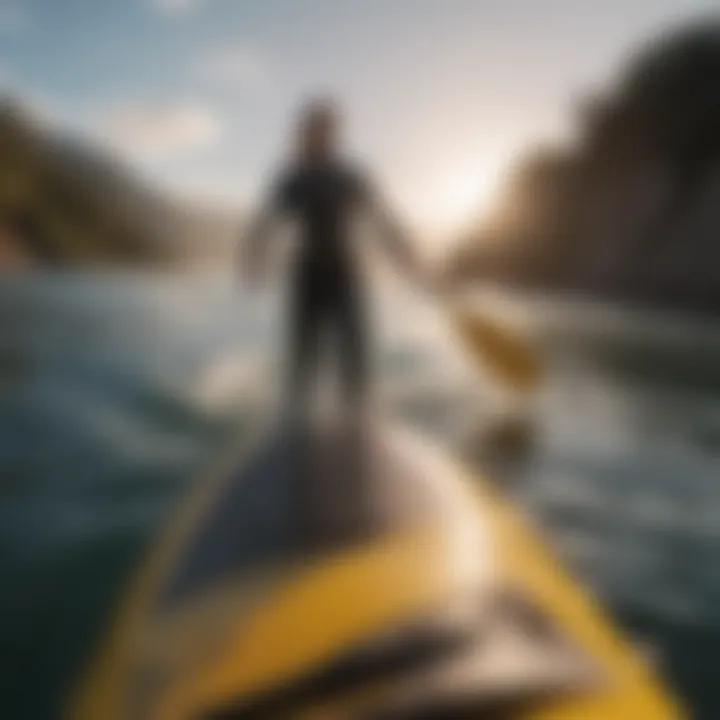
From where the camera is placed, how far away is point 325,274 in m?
5.91

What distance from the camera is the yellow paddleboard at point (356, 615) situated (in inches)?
113

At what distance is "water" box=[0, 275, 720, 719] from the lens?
5.28m

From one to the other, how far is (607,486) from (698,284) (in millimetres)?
26614

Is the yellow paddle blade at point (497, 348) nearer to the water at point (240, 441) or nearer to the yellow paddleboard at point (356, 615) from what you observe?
the water at point (240, 441)

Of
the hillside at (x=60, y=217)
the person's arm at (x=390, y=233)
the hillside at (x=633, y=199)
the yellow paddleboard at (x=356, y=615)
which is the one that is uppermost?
the hillside at (x=60, y=217)

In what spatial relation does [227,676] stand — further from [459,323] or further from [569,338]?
[569,338]

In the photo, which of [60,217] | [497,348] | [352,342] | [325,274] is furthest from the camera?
[60,217]

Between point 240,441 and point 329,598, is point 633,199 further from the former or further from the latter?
point 329,598

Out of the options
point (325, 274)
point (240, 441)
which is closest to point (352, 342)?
point (325, 274)

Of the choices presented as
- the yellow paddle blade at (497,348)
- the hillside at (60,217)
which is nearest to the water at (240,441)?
the yellow paddle blade at (497,348)

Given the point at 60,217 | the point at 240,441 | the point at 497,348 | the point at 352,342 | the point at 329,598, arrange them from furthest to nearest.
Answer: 1. the point at 60,217
2. the point at 497,348
3. the point at 352,342
4. the point at 240,441
5. the point at 329,598

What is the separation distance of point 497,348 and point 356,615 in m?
4.33

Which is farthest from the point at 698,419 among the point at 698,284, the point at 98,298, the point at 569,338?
the point at 98,298

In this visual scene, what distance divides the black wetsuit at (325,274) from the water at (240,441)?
473mm
